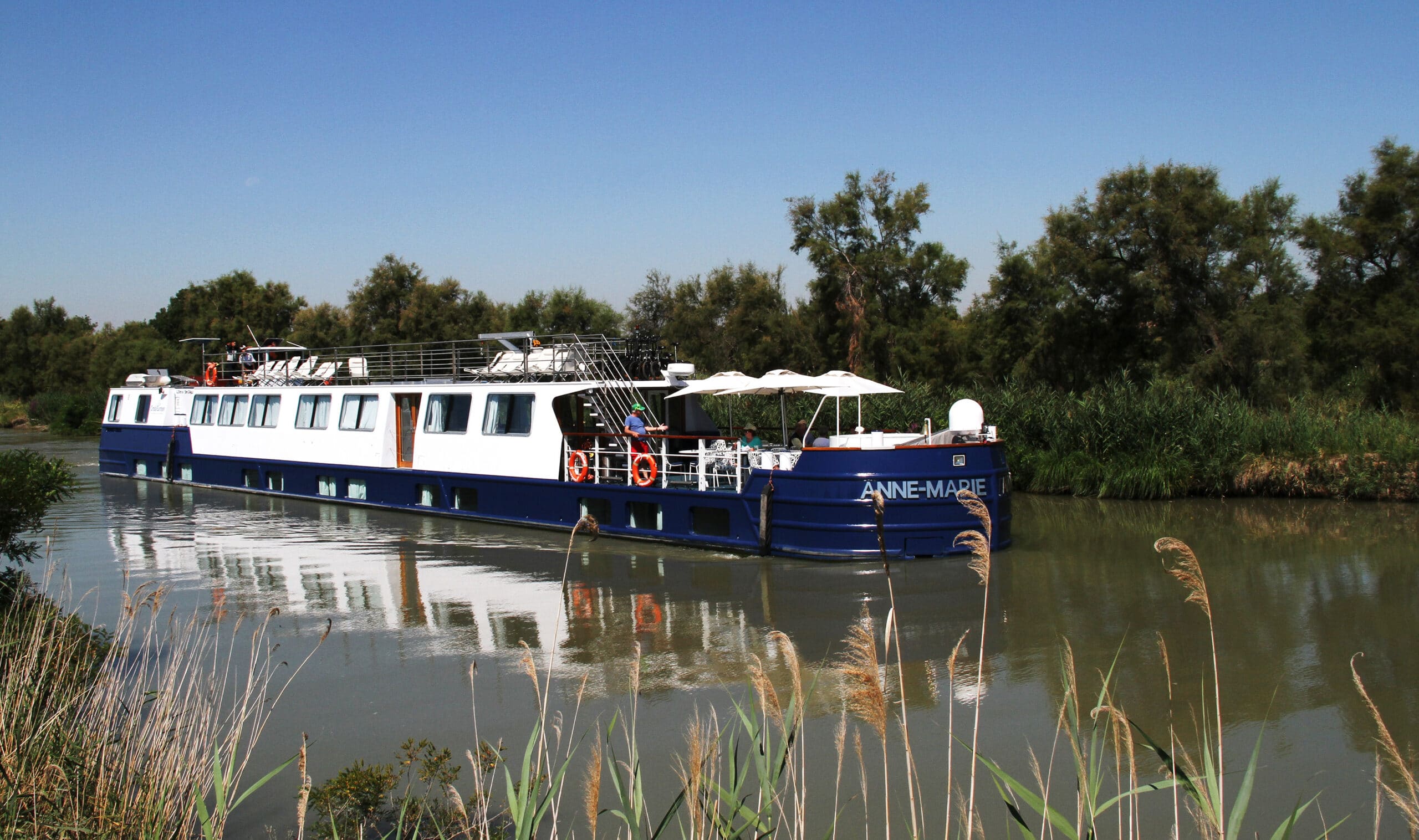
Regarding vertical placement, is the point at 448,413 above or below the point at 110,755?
above

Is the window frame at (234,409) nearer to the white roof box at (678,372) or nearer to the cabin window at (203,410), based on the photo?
the cabin window at (203,410)

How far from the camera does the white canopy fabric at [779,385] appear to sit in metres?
14.9

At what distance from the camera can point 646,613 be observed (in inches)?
461

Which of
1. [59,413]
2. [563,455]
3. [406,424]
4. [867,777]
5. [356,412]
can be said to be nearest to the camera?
[867,777]

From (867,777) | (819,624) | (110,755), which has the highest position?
(110,755)

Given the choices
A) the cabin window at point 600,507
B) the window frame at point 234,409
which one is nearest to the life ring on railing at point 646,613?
the cabin window at point 600,507

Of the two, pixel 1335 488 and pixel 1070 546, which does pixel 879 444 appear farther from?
pixel 1335 488

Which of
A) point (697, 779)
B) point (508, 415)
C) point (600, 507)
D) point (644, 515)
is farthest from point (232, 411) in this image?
point (697, 779)

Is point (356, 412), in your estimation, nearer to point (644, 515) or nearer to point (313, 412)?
point (313, 412)

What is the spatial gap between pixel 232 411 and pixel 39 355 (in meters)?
52.8

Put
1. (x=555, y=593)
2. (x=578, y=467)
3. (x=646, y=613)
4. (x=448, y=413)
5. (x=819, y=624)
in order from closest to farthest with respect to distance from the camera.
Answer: (x=819, y=624), (x=646, y=613), (x=555, y=593), (x=578, y=467), (x=448, y=413)

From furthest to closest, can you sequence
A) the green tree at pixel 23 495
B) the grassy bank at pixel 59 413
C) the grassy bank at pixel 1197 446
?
the grassy bank at pixel 59 413, the grassy bank at pixel 1197 446, the green tree at pixel 23 495

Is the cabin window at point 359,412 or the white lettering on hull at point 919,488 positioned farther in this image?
the cabin window at point 359,412

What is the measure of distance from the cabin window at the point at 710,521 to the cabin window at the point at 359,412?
838cm
